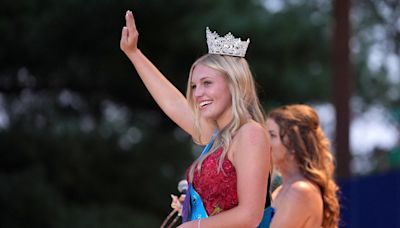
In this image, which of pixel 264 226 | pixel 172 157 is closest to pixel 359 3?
pixel 172 157

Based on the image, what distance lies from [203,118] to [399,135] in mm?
14177

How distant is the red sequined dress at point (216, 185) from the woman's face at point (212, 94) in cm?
12

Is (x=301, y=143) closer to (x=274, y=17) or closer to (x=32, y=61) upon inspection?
(x=32, y=61)

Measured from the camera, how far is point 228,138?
2.79 m

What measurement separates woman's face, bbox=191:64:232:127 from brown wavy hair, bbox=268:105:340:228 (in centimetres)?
107

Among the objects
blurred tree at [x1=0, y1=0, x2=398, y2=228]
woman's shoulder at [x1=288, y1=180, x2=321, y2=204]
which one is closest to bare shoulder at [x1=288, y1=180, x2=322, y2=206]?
woman's shoulder at [x1=288, y1=180, x2=321, y2=204]

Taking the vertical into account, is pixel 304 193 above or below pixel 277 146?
below

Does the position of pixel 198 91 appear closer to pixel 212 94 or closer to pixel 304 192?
pixel 212 94

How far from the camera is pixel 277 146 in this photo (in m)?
3.92

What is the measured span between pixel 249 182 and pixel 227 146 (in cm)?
15

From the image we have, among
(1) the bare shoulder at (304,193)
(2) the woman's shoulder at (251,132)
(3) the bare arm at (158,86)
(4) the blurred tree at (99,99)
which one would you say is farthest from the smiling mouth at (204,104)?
(4) the blurred tree at (99,99)

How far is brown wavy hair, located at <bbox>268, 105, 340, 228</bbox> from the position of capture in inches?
152

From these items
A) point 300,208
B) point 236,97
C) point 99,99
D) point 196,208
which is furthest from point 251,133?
point 99,99

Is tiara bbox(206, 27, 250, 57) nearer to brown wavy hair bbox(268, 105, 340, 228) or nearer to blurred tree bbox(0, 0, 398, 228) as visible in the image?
brown wavy hair bbox(268, 105, 340, 228)
